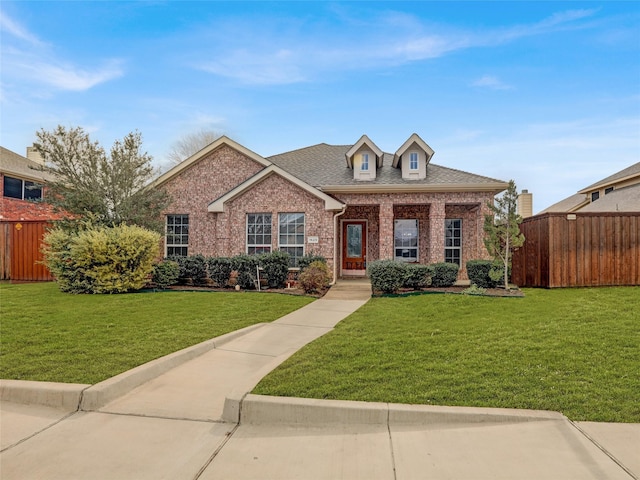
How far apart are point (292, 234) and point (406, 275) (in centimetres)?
491

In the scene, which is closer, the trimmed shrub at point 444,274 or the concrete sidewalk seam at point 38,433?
the concrete sidewalk seam at point 38,433

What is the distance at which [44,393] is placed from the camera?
3.96 metres

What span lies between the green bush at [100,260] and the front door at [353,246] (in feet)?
26.4

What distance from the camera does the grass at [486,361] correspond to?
3691mm

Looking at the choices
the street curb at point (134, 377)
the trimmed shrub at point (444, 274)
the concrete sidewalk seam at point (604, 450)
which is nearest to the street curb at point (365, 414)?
the concrete sidewalk seam at point (604, 450)

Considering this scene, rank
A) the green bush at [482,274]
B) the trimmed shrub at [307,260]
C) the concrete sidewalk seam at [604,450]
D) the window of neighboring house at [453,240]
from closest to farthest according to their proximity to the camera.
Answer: the concrete sidewalk seam at [604,450] < the green bush at [482,274] < the trimmed shrub at [307,260] < the window of neighboring house at [453,240]

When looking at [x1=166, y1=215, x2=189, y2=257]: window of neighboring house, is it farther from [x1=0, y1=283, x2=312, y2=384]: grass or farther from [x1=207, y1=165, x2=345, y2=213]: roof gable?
[x1=0, y1=283, x2=312, y2=384]: grass

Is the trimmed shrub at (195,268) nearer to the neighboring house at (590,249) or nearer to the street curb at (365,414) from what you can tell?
the street curb at (365,414)

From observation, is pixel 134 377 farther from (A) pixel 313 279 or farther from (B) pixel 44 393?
(A) pixel 313 279

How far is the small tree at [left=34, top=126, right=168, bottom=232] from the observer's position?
12305 mm

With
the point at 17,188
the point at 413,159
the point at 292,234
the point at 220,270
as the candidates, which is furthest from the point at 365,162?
the point at 17,188

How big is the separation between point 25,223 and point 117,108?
5861mm

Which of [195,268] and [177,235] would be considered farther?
[177,235]

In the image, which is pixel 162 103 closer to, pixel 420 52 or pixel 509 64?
pixel 420 52
